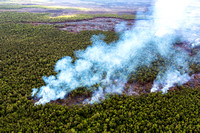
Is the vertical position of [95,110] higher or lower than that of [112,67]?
lower

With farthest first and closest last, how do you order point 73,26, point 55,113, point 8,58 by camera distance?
point 73,26
point 8,58
point 55,113

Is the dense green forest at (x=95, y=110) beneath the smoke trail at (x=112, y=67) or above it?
beneath

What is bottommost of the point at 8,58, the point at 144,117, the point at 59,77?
the point at 144,117

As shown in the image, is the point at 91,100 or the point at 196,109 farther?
the point at 91,100

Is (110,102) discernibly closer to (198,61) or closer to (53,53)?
(53,53)

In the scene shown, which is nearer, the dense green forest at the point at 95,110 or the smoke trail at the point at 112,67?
the dense green forest at the point at 95,110

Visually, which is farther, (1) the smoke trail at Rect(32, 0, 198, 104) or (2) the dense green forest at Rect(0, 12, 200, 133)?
(1) the smoke trail at Rect(32, 0, 198, 104)

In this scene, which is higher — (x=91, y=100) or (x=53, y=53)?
(x=53, y=53)

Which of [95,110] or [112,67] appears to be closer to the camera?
[95,110]

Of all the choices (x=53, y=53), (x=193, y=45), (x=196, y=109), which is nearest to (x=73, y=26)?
(x=53, y=53)

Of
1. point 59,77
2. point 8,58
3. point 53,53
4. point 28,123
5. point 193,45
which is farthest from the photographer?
point 193,45
